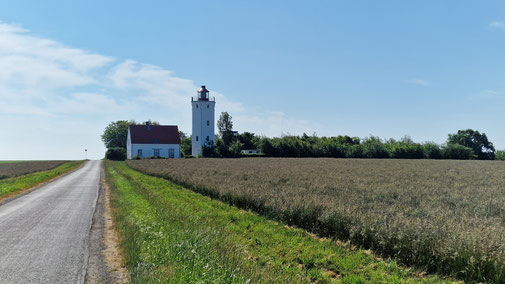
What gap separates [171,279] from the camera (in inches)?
A: 252

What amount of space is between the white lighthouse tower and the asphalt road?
73.2m

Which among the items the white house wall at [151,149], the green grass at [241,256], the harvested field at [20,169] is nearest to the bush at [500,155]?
the white house wall at [151,149]

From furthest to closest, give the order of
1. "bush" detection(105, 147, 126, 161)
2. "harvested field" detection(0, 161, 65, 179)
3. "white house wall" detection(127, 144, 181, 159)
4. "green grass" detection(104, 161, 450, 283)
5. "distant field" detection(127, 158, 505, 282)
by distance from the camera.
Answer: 1. "bush" detection(105, 147, 126, 161)
2. "white house wall" detection(127, 144, 181, 159)
3. "harvested field" detection(0, 161, 65, 179)
4. "distant field" detection(127, 158, 505, 282)
5. "green grass" detection(104, 161, 450, 283)

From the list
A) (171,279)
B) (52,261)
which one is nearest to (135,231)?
(52,261)

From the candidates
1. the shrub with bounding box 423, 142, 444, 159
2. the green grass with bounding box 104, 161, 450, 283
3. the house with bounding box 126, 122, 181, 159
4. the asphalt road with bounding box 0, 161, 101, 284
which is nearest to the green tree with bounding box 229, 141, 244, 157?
the house with bounding box 126, 122, 181, 159

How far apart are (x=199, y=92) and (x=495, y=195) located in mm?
83002

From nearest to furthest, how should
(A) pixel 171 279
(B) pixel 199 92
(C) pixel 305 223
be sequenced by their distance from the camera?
→ (A) pixel 171 279
(C) pixel 305 223
(B) pixel 199 92

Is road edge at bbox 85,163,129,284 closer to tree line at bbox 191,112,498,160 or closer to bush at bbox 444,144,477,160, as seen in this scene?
tree line at bbox 191,112,498,160

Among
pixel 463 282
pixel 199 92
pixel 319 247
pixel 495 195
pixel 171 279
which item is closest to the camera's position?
pixel 171 279

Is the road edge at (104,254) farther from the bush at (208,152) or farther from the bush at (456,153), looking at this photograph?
the bush at (456,153)

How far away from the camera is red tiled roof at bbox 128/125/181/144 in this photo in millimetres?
90350

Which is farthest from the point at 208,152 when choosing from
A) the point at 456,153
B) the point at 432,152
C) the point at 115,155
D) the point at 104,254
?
the point at 104,254

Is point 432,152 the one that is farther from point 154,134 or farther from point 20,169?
point 20,169

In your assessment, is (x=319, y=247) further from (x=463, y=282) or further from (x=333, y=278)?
(x=463, y=282)
